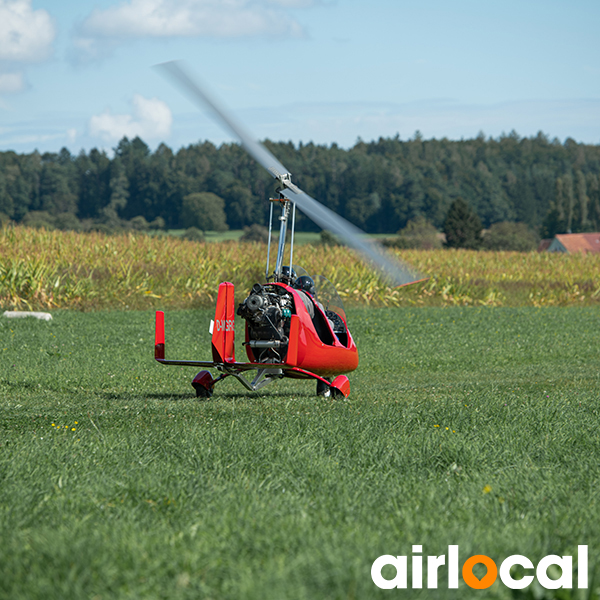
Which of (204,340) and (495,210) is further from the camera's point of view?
(495,210)

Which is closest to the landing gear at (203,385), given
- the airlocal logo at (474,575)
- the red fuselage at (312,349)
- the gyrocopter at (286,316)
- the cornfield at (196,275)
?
the gyrocopter at (286,316)

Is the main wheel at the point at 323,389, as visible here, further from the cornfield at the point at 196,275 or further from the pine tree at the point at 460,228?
the pine tree at the point at 460,228

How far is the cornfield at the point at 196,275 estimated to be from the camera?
21203 mm

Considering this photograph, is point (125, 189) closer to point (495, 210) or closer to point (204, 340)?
point (495, 210)

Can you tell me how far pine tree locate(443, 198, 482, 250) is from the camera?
6800 centimetres

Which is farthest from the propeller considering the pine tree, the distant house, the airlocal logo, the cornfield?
the distant house

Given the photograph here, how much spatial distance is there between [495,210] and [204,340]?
110m

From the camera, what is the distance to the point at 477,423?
667cm

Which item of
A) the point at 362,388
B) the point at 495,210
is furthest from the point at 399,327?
the point at 495,210

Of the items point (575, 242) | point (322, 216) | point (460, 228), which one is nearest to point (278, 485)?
point (322, 216)

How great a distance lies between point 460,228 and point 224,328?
6262 cm

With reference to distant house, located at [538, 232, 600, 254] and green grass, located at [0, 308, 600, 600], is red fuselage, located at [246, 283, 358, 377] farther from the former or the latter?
distant house, located at [538, 232, 600, 254]

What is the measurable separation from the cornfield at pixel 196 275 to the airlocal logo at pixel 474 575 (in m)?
18.9

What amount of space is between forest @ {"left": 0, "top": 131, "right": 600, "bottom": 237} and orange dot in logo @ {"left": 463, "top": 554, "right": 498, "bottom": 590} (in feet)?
232
